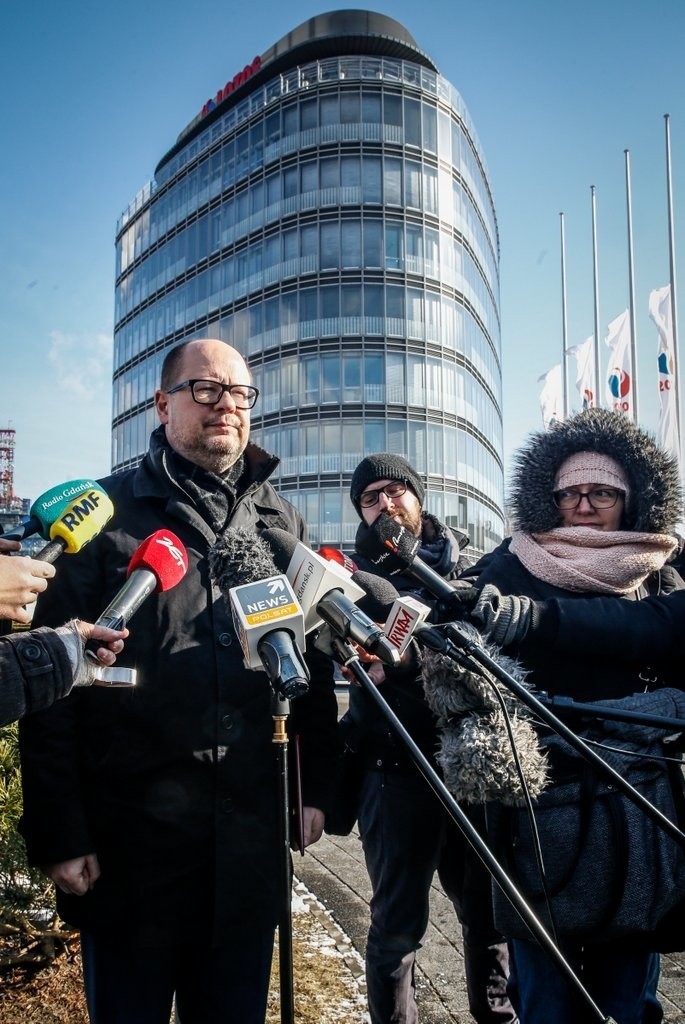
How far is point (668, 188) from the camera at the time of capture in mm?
18453

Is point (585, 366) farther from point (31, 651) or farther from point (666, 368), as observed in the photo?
point (31, 651)

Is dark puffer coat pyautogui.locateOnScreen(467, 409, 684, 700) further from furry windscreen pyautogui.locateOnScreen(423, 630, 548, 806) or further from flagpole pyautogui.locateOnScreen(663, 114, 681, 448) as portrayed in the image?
flagpole pyautogui.locateOnScreen(663, 114, 681, 448)

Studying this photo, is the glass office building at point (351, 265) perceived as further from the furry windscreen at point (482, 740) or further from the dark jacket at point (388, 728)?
the furry windscreen at point (482, 740)

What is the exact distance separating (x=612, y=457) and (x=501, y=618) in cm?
86

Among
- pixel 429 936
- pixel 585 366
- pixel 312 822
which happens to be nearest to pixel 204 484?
pixel 312 822

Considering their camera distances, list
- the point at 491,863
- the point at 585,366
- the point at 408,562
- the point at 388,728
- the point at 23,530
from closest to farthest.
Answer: the point at 491,863
the point at 23,530
the point at 408,562
the point at 388,728
the point at 585,366

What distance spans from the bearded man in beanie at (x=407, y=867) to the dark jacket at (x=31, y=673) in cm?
131

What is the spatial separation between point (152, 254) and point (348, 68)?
1423 cm

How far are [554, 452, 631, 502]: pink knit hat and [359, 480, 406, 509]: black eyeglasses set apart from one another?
3.86 ft

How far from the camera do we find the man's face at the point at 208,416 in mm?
2572

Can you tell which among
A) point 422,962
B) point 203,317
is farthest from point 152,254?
point 422,962

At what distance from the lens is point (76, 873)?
2.07 metres

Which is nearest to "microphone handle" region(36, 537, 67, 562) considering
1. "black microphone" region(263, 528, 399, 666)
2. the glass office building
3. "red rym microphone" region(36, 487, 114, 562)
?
"red rym microphone" region(36, 487, 114, 562)

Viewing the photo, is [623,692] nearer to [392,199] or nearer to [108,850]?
[108,850]
